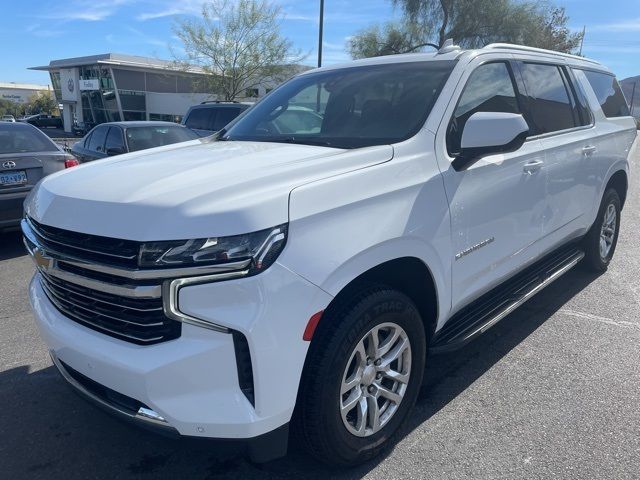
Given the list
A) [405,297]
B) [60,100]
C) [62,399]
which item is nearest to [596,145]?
[405,297]

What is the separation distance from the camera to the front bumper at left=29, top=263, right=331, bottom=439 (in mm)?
1962

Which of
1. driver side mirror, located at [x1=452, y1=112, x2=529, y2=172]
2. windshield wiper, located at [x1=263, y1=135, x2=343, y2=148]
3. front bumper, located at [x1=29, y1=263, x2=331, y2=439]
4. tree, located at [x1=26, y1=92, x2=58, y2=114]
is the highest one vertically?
driver side mirror, located at [x1=452, y1=112, x2=529, y2=172]

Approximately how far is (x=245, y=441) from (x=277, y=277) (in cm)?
67

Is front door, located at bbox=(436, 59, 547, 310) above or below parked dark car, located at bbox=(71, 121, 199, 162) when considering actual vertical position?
above

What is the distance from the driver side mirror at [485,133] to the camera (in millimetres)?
2814

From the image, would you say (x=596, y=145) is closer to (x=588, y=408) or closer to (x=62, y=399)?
(x=588, y=408)

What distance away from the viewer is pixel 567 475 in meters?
2.55

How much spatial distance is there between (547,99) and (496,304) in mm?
1681

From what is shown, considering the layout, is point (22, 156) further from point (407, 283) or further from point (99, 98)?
point (99, 98)

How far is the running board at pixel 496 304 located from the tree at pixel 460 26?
81.6 ft

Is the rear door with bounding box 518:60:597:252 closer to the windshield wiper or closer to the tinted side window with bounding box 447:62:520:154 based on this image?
the tinted side window with bounding box 447:62:520:154

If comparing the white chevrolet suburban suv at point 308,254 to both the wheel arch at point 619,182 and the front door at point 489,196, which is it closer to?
the front door at point 489,196

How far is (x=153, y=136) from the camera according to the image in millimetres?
9914

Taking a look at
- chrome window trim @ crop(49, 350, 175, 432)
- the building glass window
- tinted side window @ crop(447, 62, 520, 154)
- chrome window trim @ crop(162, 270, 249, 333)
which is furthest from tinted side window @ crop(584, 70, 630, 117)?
the building glass window
